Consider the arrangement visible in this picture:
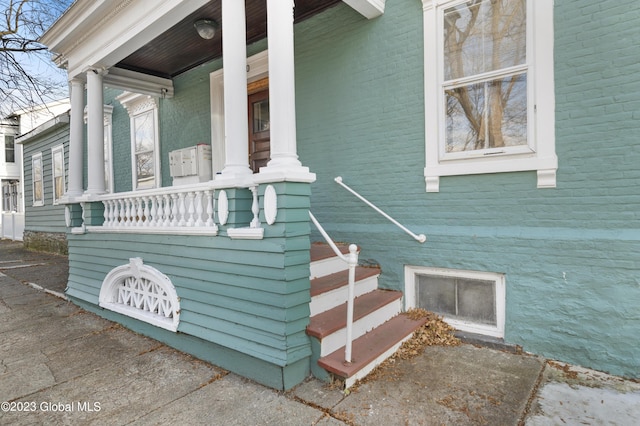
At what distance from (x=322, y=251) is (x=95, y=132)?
3.47 metres

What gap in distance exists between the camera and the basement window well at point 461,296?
3.19 m

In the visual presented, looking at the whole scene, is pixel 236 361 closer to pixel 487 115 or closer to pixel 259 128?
pixel 487 115

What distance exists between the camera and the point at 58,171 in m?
9.84

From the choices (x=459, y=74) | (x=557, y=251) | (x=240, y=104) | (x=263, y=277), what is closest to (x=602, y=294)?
(x=557, y=251)

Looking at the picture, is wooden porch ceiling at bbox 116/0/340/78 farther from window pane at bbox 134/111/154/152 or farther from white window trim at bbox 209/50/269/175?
window pane at bbox 134/111/154/152

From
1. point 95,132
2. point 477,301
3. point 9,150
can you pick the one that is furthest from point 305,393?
point 9,150

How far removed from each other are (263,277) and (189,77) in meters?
4.61

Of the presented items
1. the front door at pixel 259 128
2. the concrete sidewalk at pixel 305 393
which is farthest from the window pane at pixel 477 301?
the front door at pixel 259 128

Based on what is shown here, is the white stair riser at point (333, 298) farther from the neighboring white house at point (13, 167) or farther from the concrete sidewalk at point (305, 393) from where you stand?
the neighboring white house at point (13, 167)

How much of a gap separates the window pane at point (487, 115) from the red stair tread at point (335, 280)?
1411 millimetres

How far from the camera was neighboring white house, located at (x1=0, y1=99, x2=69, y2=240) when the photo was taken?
14188 mm

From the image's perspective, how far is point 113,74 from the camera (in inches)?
212

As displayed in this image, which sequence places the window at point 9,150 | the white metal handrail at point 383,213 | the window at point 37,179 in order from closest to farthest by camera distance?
the white metal handrail at point 383,213, the window at point 37,179, the window at point 9,150

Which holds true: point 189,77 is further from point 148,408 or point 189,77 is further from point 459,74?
point 148,408
